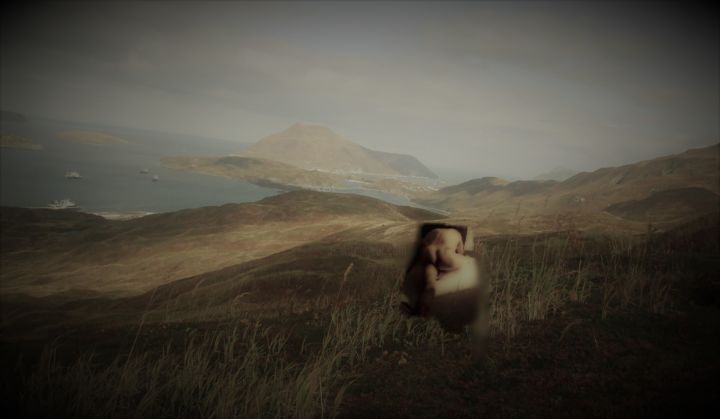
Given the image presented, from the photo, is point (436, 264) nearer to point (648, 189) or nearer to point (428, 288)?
point (428, 288)

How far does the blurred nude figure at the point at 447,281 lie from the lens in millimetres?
2506

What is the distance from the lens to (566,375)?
4.66 metres

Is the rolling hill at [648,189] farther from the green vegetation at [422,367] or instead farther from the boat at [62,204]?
the boat at [62,204]

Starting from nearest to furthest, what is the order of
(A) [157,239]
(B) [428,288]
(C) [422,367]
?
(B) [428,288] → (C) [422,367] → (A) [157,239]

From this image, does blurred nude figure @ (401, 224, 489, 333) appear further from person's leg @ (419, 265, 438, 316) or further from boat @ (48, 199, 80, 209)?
boat @ (48, 199, 80, 209)

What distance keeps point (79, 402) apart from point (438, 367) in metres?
5.66

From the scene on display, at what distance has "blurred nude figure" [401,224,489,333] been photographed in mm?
2506

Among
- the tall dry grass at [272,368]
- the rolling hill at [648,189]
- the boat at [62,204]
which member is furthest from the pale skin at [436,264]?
the boat at [62,204]

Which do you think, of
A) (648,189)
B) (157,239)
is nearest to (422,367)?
(157,239)

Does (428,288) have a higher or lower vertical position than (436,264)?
lower

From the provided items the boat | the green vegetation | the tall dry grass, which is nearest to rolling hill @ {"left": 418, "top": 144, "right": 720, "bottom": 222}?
the tall dry grass

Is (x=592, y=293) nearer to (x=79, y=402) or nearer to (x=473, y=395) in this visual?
(x=473, y=395)

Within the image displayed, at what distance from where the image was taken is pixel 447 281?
2.54 m

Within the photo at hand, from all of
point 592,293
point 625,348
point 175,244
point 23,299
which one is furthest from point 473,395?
point 175,244
